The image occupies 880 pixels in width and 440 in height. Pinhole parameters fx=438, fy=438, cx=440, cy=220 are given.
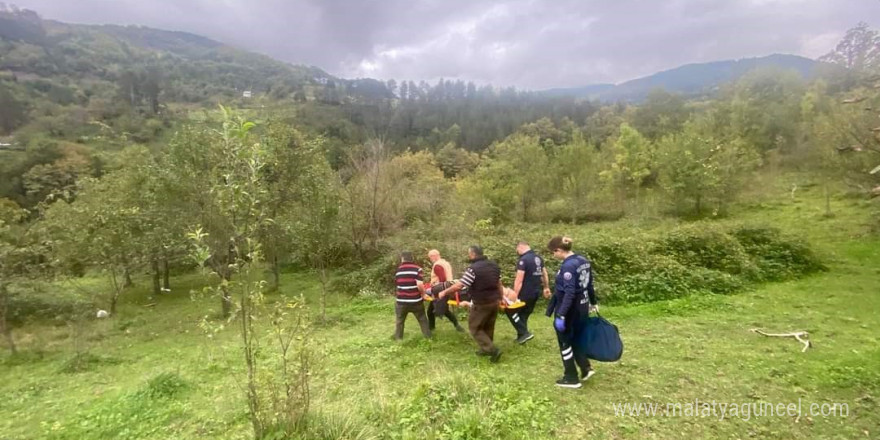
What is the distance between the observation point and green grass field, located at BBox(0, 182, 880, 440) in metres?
5.04

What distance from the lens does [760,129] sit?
39.4 metres

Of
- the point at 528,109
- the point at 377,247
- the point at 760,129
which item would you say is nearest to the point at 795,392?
the point at 377,247

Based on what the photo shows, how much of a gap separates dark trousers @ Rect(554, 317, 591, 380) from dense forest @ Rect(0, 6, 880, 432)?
395 cm

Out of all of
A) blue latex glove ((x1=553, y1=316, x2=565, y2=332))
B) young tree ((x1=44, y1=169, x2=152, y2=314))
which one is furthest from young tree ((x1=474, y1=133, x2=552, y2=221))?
blue latex glove ((x1=553, y1=316, x2=565, y2=332))

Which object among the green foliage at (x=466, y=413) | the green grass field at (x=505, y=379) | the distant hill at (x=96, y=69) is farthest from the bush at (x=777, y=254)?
the distant hill at (x=96, y=69)

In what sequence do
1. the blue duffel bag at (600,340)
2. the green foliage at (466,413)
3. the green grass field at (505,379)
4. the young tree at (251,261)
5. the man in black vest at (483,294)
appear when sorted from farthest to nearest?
the man in black vest at (483,294) → the blue duffel bag at (600,340) → the green grass field at (505,379) → the green foliage at (466,413) → the young tree at (251,261)

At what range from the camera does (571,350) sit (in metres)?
6.04

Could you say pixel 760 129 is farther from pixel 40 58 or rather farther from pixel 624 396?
pixel 40 58

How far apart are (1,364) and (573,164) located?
28608 mm

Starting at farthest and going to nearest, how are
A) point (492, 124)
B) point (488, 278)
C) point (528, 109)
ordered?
point (528, 109) → point (492, 124) → point (488, 278)

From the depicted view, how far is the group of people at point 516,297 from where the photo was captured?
19.0 feet

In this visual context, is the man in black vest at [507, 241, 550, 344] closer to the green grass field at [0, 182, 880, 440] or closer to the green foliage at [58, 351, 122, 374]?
the green grass field at [0, 182, 880, 440]

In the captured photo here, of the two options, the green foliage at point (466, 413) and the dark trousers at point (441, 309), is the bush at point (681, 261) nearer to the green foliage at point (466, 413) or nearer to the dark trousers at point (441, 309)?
the dark trousers at point (441, 309)

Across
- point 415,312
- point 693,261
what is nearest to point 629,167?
point 693,261
